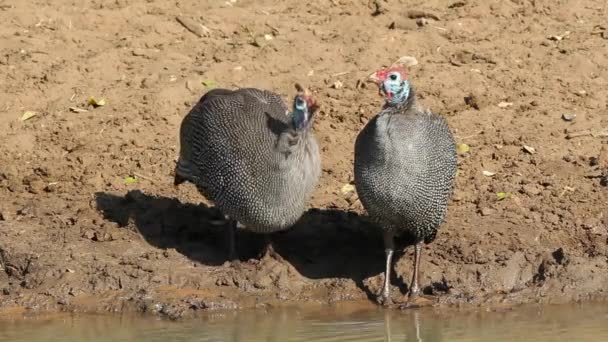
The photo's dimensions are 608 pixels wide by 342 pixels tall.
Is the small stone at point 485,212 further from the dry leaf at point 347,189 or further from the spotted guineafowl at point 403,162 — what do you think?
the dry leaf at point 347,189

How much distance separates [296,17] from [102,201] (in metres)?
2.63

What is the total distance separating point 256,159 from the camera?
25.8 ft

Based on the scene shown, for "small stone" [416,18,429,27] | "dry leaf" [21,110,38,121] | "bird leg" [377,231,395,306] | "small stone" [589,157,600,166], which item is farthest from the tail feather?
"small stone" [416,18,429,27]

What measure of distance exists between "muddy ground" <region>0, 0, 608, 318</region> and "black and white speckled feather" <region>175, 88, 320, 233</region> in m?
0.42

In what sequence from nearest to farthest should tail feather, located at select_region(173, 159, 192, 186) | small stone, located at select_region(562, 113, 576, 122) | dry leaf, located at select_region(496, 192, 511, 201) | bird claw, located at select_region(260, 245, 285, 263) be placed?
bird claw, located at select_region(260, 245, 285, 263), tail feather, located at select_region(173, 159, 192, 186), dry leaf, located at select_region(496, 192, 511, 201), small stone, located at select_region(562, 113, 576, 122)

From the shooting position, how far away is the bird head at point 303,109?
7680 mm

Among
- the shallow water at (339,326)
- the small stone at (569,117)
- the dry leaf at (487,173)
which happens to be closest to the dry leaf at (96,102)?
the shallow water at (339,326)

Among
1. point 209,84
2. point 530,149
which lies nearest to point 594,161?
point 530,149

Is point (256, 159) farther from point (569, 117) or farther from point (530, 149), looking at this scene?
point (569, 117)

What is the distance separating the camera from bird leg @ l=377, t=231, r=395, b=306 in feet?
25.9

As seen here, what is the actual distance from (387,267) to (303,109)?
102 centimetres

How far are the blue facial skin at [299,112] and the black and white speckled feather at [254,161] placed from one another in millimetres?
30

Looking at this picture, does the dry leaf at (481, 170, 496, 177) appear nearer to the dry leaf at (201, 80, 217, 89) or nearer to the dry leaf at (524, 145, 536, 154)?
the dry leaf at (524, 145, 536, 154)

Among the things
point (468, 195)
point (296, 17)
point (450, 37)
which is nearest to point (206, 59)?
point (296, 17)
